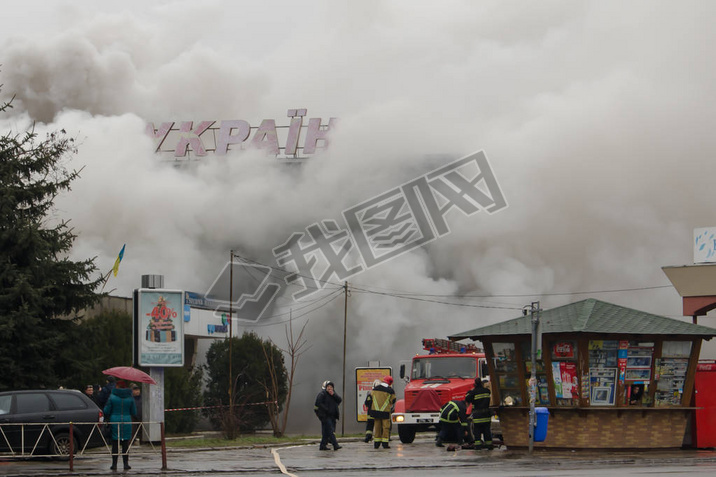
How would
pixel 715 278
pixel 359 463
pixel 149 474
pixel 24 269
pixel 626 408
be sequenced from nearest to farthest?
pixel 149 474
pixel 359 463
pixel 626 408
pixel 24 269
pixel 715 278

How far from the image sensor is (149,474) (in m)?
17.6

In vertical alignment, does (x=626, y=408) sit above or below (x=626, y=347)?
below

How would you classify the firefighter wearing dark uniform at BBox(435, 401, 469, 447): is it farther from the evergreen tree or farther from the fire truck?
the evergreen tree

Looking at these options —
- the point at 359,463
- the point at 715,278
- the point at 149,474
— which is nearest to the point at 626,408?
the point at 359,463

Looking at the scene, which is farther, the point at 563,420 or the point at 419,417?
the point at 419,417

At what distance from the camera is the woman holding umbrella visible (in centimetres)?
1934

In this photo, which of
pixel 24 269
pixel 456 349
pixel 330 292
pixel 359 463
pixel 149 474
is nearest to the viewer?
pixel 149 474

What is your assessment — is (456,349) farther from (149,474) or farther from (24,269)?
(149,474)

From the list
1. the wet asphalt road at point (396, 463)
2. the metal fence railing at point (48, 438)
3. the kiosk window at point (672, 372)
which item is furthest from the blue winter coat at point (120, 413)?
the kiosk window at point (672, 372)

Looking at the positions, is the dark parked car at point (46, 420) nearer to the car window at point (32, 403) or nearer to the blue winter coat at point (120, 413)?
the car window at point (32, 403)

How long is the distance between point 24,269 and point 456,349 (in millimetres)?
13386

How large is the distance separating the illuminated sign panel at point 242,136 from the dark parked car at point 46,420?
54.7 m

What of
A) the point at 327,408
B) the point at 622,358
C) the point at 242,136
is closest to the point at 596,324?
the point at 622,358

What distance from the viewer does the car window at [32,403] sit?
21391mm
